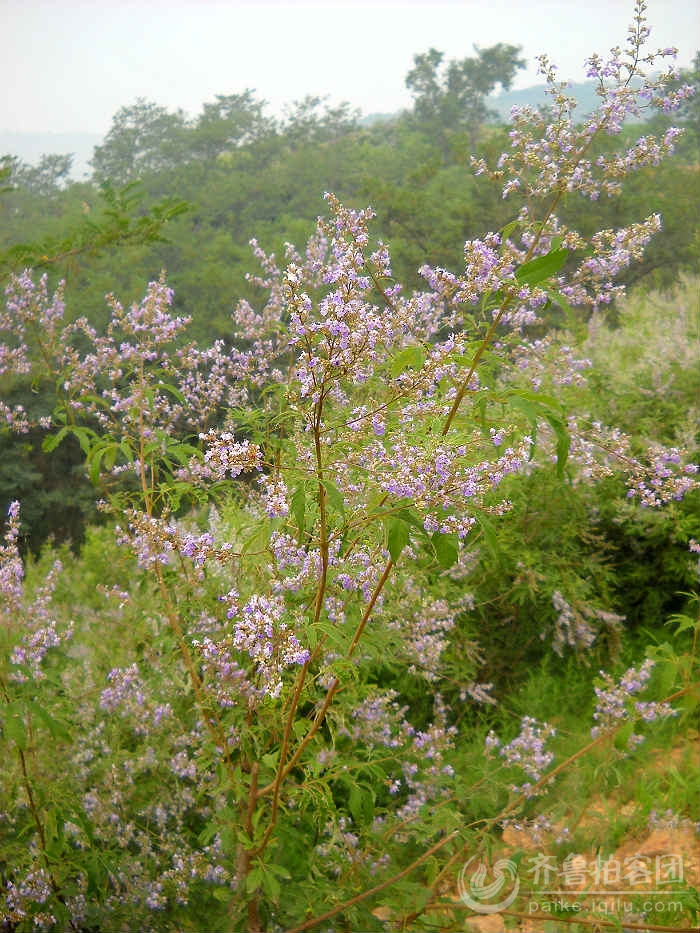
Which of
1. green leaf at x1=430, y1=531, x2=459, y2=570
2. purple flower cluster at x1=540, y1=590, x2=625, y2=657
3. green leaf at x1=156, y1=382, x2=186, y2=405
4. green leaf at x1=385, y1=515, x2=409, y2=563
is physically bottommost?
purple flower cluster at x1=540, y1=590, x2=625, y2=657

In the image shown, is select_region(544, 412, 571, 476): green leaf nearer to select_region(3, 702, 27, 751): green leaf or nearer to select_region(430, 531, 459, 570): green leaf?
select_region(430, 531, 459, 570): green leaf

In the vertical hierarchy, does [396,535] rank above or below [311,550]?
above

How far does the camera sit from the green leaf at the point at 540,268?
1446 mm

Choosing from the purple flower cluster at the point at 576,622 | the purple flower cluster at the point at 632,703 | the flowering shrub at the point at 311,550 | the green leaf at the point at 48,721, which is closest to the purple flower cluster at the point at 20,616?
the flowering shrub at the point at 311,550

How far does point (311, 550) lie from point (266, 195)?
24.4 meters

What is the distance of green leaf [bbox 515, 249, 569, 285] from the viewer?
1.45 m

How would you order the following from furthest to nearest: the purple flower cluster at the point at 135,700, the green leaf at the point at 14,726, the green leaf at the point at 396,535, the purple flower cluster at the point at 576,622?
the purple flower cluster at the point at 576,622 < the purple flower cluster at the point at 135,700 < the green leaf at the point at 14,726 < the green leaf at the point at 396,535

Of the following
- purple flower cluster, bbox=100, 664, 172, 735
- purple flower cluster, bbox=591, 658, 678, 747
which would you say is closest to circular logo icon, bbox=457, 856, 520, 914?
purple flower cluster, bbox=591, 658, 678, 747

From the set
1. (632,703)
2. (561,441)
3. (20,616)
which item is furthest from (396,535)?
(20,616)

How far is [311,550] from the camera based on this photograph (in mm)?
2262

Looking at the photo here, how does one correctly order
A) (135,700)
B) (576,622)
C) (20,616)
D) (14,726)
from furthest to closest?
(576,622) → (135,700) → (20,616) → (14,726)

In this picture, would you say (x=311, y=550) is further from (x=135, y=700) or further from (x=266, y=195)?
(x=266, y=195)

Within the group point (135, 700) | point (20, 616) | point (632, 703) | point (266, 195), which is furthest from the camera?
point (266, 195)

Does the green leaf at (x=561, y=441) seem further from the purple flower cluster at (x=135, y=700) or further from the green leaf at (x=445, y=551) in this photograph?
the purple flower cluster at (x=135, y=700)
